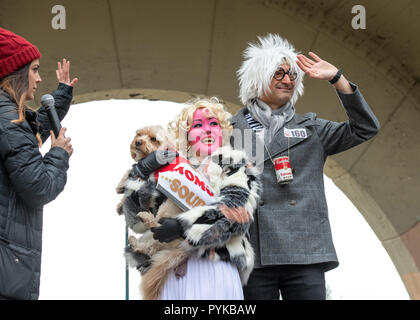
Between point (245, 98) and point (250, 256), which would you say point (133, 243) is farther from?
point (245, 98)

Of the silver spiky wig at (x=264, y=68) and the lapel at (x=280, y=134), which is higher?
the silver spiky wig at (x=264, y=68)

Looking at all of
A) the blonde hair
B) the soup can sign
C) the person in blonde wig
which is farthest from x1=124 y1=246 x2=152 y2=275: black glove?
the soup can sign

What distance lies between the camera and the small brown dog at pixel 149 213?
9.02 ft

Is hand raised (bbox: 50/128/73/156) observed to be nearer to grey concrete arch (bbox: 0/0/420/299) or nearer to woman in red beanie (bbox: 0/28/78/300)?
woman in red beanie (bbox: 0/28/78/300)

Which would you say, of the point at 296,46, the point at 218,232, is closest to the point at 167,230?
the point at 218,232

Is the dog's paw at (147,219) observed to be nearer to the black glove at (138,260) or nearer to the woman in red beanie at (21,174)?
the black glove at (138,260)

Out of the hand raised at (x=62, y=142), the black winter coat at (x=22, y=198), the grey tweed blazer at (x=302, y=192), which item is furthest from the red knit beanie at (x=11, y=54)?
the grey tweed blazer at (x=302, y=192)

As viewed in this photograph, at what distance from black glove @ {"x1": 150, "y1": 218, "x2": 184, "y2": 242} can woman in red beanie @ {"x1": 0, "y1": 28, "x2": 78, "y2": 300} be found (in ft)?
1.60

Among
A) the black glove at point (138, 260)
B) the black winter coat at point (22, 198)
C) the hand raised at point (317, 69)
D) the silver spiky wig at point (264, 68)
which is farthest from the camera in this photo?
the silver spiky wig at point (264, 68)

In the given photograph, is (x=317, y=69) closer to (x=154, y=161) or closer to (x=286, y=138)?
(x=286, y=138)

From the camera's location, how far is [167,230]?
268cm

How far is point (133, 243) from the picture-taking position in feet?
9.30

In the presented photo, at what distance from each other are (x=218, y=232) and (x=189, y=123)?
75cm

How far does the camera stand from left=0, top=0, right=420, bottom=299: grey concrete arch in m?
5.21
